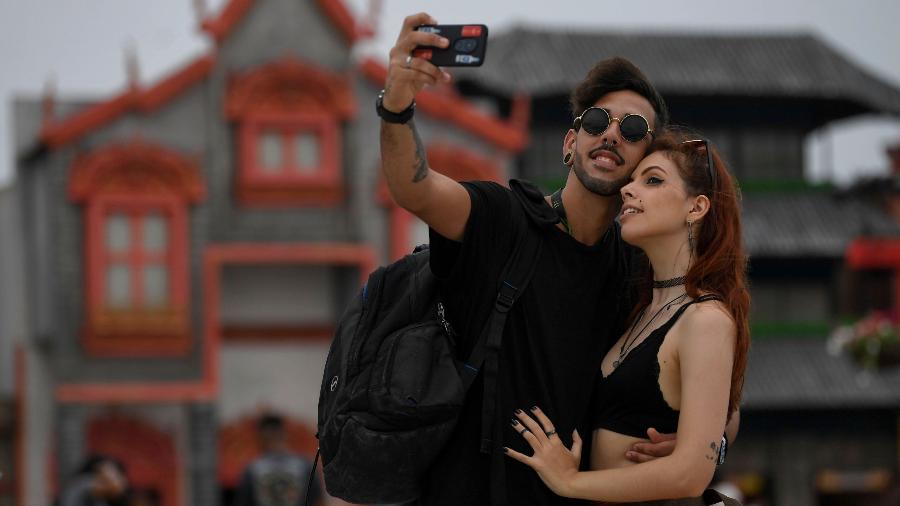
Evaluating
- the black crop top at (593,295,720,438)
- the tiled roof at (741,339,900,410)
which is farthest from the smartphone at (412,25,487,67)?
the tiled roof at (741,339,900,410)

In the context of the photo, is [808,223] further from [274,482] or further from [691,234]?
[691,234]

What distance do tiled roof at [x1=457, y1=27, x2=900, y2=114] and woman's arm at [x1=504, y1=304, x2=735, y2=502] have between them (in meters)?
25.9

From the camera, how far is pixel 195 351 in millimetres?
25578

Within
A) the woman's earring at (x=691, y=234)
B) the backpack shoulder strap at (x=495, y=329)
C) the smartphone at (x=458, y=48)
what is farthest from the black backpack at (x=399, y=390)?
the smartphone at (x=458, y=48)

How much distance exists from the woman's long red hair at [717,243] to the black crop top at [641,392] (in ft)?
0.29

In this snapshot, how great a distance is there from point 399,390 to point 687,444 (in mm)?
942

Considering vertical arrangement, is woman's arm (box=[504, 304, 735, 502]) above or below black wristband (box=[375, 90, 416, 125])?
below

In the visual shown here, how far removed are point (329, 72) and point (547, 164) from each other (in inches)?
274

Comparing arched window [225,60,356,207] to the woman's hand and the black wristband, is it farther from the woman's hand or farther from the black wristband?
the black wristband

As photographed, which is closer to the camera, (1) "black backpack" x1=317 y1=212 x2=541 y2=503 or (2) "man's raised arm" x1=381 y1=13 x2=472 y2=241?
(2) "man's raised arm" x1=381 y1=13 x2=472 y2=241

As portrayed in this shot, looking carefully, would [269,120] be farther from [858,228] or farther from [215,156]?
[858,228]

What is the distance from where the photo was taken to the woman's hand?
511 cm

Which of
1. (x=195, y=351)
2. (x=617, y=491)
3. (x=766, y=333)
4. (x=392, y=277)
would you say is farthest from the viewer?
(x=766, y=333)

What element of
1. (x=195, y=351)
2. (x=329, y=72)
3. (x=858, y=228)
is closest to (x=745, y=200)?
(x=858, y=228)
